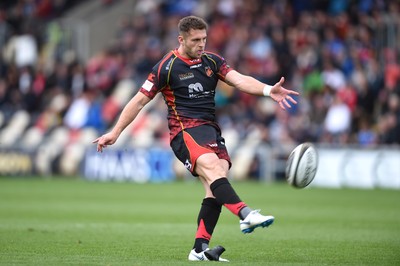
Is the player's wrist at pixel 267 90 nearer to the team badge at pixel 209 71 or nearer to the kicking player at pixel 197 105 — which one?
the kicking player at pixel 197 105

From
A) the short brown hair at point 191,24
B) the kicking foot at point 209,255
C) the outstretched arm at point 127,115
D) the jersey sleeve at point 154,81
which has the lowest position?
the kicking foot at point 209,255

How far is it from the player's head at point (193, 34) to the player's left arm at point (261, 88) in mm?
502

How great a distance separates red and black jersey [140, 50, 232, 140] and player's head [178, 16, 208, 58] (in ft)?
0.68

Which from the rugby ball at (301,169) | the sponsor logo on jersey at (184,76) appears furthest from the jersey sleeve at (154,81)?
the rugby ball at (301,169)

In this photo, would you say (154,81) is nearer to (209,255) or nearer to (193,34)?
(193,34)

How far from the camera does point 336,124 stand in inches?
1030

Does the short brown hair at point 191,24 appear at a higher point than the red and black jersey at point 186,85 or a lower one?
higher

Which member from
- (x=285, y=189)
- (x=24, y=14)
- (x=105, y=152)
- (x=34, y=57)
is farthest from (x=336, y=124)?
(x=24, y=14)

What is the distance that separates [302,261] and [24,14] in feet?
95.5

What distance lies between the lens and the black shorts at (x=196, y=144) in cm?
1001

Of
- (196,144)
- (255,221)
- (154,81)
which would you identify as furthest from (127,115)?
(255,221)

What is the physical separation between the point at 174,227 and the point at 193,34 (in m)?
5.42

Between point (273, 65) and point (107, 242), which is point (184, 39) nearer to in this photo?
point (107, 242)

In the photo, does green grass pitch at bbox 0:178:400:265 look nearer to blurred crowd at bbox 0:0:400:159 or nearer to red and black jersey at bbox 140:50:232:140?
red and black jersey at bbox 140:50:232:140
